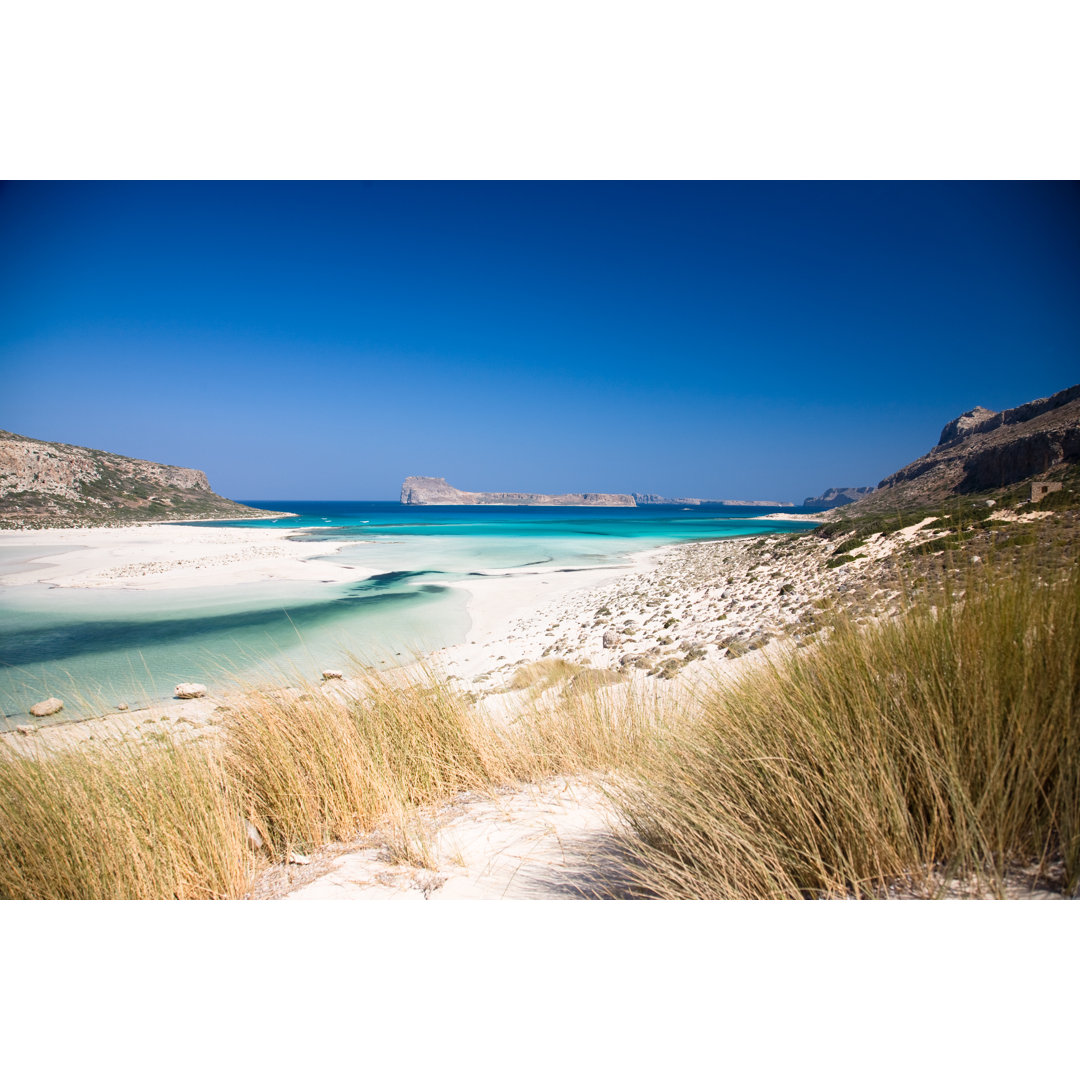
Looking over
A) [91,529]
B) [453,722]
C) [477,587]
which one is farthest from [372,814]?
[91,529]

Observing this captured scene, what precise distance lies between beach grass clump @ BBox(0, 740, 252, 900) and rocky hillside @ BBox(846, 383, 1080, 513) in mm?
8895

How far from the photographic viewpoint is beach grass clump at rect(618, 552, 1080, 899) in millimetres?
1356

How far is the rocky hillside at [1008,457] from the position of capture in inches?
290

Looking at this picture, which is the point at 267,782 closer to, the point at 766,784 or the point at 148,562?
the point at 766,784

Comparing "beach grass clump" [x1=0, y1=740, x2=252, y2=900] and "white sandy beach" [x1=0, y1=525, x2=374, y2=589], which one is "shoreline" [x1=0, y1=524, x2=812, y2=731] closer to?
"white sandy beach" [x1=0, y1=525, x2=374, y2=589]

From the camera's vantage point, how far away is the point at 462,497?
16312cm

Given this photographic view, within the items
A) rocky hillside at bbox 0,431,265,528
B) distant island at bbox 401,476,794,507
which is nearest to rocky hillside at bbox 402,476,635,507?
distant island at bbox 401,476,794,507

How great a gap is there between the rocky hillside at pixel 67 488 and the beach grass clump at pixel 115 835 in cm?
1199

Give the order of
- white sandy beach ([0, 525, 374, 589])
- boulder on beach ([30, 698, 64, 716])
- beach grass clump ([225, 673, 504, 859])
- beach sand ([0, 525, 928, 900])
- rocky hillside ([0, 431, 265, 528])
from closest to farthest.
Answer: beach sand ([0, 525, 928, 900]) → beach grass clump ([225, 673, 504, 859]) → boulder on beach ([30, 698, 64, 716]) → rocky hillside ([0, 431, 265, 528]) → white sandy beach ([0, 525, 374, 589])

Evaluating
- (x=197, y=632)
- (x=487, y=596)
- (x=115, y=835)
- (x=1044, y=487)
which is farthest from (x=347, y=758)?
(x=487, y=596)

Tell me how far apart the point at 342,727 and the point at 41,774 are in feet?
3.87
